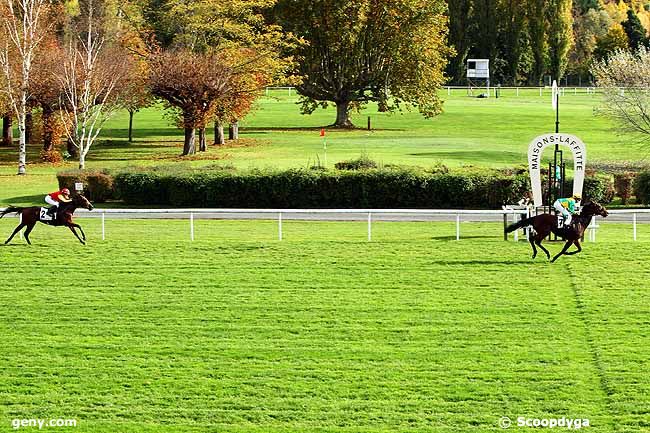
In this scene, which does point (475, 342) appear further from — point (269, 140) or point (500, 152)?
point (269, 140)

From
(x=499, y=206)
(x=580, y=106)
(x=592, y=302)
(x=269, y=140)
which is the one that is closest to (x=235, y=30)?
(x=269, y=140)

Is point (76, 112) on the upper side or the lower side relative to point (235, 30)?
lower

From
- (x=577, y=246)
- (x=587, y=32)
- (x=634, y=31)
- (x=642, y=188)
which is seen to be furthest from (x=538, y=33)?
(x=577, y=246)

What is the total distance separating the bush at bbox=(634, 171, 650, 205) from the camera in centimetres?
3497

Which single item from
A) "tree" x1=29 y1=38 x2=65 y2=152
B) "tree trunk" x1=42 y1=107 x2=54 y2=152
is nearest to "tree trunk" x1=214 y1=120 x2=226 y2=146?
"tree" x1=29 y1=38 x2=65 y2=152

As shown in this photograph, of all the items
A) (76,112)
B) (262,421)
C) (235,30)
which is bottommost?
(262,421)

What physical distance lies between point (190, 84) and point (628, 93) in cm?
1940

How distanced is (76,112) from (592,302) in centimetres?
3232

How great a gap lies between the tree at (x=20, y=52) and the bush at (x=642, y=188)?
24.1 meters

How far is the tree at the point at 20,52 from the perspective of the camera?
46062 mm

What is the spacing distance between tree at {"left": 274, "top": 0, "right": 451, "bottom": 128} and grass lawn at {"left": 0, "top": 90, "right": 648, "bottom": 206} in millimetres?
2465

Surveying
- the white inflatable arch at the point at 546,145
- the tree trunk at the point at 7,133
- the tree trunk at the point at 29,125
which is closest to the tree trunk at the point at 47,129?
the tree trunk at the point at 29,125

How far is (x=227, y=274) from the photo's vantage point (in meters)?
20.9

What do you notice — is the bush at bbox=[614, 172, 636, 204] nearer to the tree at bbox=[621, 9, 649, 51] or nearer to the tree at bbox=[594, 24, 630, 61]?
the tree at bbox=[594, 24, 630, 61]
